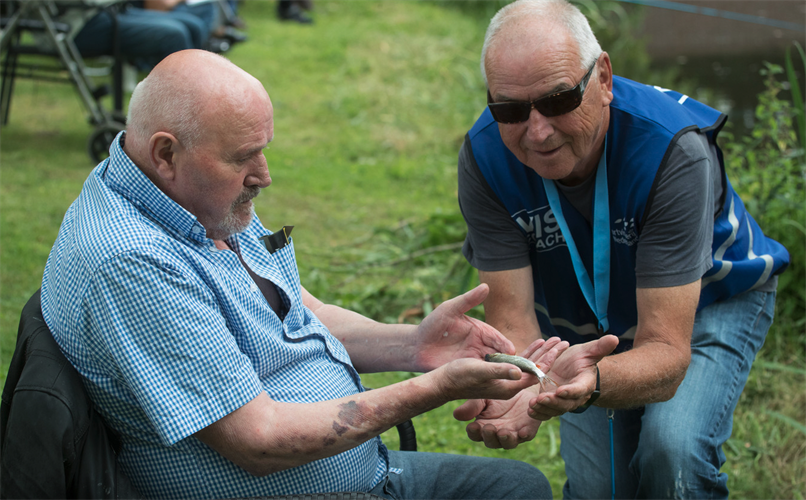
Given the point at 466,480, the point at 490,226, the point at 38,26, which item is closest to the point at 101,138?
the point at 38,26

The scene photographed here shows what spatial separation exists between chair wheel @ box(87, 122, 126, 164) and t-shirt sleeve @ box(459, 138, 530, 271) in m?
3.99

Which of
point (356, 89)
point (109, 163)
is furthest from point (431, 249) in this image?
point (356, 89)

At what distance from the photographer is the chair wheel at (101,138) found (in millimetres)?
5695

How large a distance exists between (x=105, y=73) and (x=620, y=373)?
7064 millimetres

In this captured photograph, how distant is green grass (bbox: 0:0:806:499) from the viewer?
344cm

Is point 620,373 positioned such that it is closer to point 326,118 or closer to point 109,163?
point 109,163

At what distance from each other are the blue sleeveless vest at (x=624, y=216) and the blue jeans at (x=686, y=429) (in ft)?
0.40

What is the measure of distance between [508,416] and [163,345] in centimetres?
122

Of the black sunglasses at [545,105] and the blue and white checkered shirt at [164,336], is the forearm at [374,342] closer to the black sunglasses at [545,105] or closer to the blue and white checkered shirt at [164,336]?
the blue and white checkered shirt at [164,336]

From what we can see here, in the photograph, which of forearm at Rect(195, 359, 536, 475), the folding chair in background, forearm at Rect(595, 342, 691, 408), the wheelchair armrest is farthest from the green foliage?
the wheelchair armrest

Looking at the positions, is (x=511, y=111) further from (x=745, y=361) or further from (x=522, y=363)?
(x=745, y=361)

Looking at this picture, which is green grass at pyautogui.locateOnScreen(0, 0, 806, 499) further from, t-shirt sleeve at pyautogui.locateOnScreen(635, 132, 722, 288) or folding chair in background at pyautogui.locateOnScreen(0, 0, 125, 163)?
t-shirt sleeve at pyautogui.locateOnScreen(635, 132, 722, 288)

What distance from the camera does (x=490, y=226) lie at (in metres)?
2.54

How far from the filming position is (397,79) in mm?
9102
